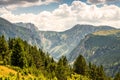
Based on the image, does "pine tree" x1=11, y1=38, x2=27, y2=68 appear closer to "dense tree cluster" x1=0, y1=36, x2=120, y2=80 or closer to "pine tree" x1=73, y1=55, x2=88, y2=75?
"dense tree cluster" x1=0, y1=36, x2=120, y2=80

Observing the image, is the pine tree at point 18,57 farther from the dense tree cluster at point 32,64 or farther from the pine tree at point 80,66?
the pine tree at point 80,66

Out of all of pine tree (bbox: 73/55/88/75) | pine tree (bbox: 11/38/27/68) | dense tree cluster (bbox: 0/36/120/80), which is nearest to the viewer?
dense tree cluster (bbox: 0/36/120/80)

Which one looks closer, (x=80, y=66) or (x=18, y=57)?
(x=18, y=57)

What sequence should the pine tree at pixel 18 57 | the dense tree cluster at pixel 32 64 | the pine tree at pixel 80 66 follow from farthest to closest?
the pine tree at pixel 80 66 → the pine tree at pixel 18 57 → the dense tree cluster at pixel 32 64

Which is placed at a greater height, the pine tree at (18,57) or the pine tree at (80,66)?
the pine tree at (18,57)

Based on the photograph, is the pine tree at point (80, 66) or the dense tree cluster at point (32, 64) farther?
the pine tree at point (80, 66)

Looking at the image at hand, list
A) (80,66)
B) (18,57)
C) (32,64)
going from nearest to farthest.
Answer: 1. (18,57)
2. (32,64)
3. (80,66)

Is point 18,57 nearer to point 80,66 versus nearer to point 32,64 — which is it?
point 32,64

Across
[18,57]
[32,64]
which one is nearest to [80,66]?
[32,64]

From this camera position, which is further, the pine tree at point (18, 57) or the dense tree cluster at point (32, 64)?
the pine tree at point (18, 57)

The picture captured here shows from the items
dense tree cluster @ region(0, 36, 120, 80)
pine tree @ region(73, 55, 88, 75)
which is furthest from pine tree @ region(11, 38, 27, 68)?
pine tree @ region(73, 55, 88, 75)

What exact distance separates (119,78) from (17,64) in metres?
79.5

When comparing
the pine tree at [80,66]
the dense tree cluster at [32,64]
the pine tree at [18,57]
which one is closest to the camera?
the dense tree cluster at [32,64]

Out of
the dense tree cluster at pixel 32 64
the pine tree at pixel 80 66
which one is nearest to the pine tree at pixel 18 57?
the dense tree cluster at pixel 32 64
